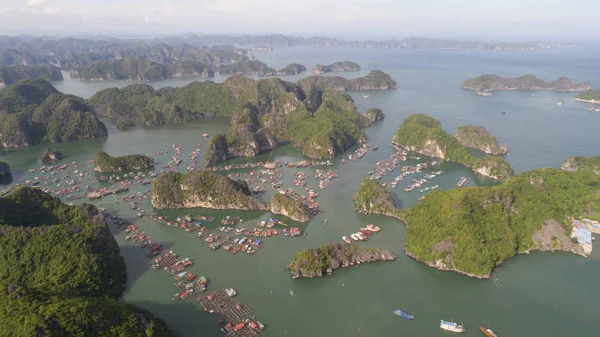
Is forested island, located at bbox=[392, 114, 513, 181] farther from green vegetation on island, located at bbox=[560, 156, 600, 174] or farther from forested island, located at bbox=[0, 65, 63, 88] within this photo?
forested island, located at bbox=[0, 65, 63, 88]

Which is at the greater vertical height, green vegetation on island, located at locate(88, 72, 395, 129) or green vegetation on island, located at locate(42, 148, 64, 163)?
green vegetation on island, located at locate(88, 72, 395, 129)

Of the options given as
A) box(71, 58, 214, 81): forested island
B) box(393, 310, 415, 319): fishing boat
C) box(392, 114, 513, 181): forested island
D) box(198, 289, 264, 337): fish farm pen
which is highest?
box(71, 58, 214, 81): forested island

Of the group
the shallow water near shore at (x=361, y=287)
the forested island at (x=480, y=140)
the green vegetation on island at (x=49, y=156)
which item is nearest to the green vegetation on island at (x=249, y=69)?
the forested island at (x=480, y=140)

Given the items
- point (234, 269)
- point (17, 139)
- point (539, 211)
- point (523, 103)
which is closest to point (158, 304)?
point (234, 269)

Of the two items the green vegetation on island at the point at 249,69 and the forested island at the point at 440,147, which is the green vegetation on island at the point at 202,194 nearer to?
the forested island at the point at 440,147

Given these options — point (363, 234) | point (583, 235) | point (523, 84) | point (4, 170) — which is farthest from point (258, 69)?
point (583, 235)

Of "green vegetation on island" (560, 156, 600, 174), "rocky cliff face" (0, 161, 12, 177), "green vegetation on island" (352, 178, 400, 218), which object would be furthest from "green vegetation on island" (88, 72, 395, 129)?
"green vegetation on island" (560, 156, 600, 174)
